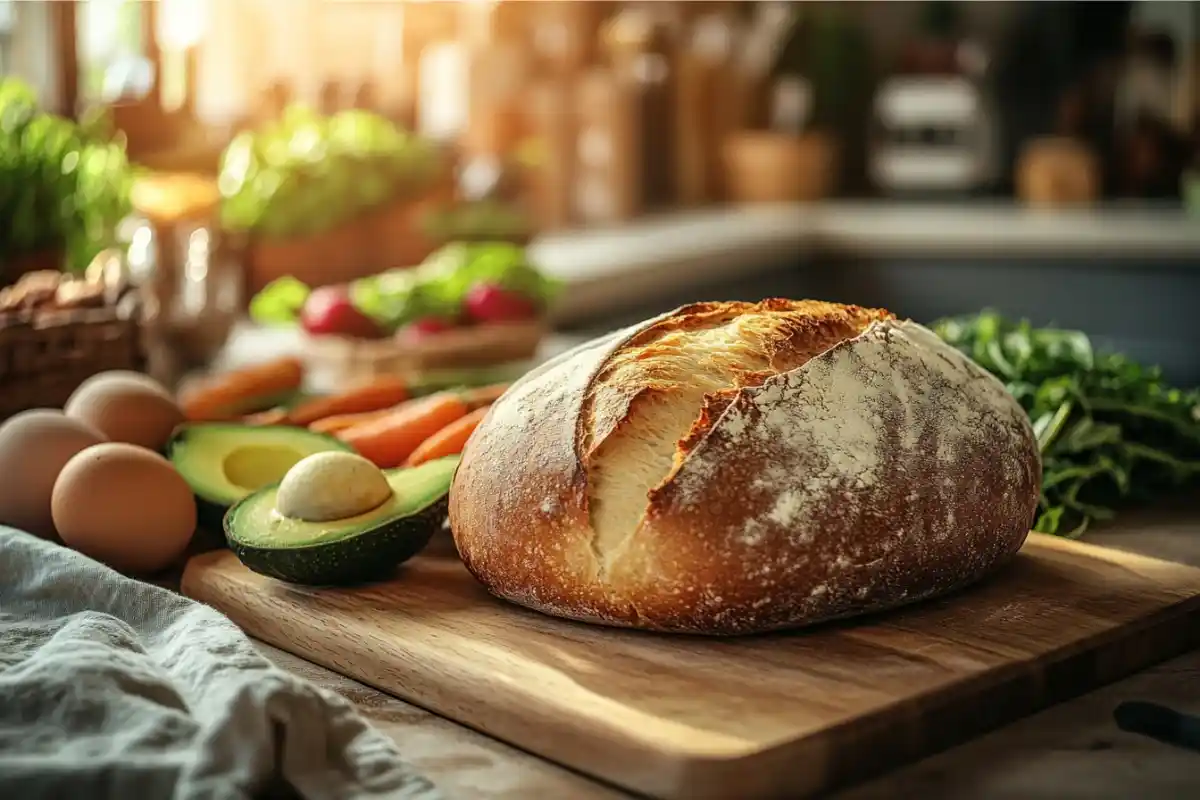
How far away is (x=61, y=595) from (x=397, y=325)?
1173mm

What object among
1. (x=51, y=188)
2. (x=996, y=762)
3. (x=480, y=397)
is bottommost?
(x=996, y=762)

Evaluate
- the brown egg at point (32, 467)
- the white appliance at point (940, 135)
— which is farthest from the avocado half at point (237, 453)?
the white appliance at point (940, 135)

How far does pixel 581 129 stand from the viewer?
4.28 meters

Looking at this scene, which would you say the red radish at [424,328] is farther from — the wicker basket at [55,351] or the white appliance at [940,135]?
the white appliance at [940,135]

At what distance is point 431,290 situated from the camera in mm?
2355

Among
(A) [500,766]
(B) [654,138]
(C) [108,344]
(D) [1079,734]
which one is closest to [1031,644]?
(D) [1079,734]

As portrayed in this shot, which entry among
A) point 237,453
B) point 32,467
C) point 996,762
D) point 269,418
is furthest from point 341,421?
point 996,762

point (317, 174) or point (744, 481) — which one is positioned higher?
point (317, 174)

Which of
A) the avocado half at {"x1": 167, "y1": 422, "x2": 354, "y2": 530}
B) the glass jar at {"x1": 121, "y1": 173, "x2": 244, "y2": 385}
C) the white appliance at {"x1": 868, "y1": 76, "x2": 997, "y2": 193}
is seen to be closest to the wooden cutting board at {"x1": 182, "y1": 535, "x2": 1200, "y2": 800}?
the avocado half at {"x1": 167, "y1": 422, "x2": 354, "y2": 530}

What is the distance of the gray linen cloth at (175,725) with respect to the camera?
0.82 m

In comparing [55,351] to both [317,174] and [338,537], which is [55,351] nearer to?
[338,537]

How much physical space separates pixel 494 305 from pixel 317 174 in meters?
0.79

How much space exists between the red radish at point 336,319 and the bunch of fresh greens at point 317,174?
0.72 meters

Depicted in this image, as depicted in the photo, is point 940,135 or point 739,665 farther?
point 940,135
